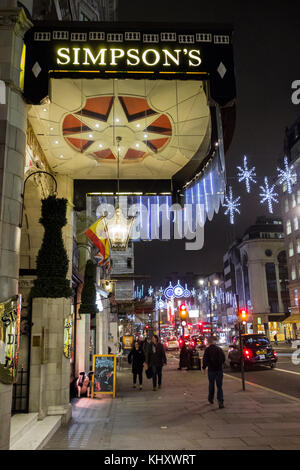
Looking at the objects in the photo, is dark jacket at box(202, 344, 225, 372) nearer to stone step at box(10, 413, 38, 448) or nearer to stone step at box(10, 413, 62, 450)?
stone step at box(10, 413, 62, 450)

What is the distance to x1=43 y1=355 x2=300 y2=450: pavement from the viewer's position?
698 centimetres

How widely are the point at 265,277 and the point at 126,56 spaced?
81107mm

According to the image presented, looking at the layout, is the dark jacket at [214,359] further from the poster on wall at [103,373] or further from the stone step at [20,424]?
the stone step at [20,424]

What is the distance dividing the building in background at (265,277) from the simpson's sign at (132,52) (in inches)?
3038

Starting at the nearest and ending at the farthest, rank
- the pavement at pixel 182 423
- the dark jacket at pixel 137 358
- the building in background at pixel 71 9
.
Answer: the pavement at pixel 182 423
the building in background at pixel 71 9
the dark jacket at pixel 137 358

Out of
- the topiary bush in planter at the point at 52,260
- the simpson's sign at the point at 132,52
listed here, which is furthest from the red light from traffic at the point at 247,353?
the simpson's sign at the point at 132,52

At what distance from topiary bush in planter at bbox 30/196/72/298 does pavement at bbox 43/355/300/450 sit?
3.06m

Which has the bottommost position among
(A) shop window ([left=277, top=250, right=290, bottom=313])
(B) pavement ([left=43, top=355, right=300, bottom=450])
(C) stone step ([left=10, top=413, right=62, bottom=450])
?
(B) pavement ([left=43, top=355, right=300, bottom=450])

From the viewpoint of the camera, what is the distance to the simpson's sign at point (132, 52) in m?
7.01

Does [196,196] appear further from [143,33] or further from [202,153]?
[143,33]

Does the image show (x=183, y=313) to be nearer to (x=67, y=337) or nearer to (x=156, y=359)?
(x=156, y=359)

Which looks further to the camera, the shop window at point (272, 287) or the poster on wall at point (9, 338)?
the shop window at point (272, 287)

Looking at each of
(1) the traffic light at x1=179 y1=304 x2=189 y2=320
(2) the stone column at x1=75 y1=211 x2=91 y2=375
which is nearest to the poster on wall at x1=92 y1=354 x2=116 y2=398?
(2) the stone column at x1=75 y1=211 x2=91 y2=375

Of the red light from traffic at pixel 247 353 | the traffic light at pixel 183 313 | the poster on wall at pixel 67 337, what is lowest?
the red light from traffic at pixel 247 353
